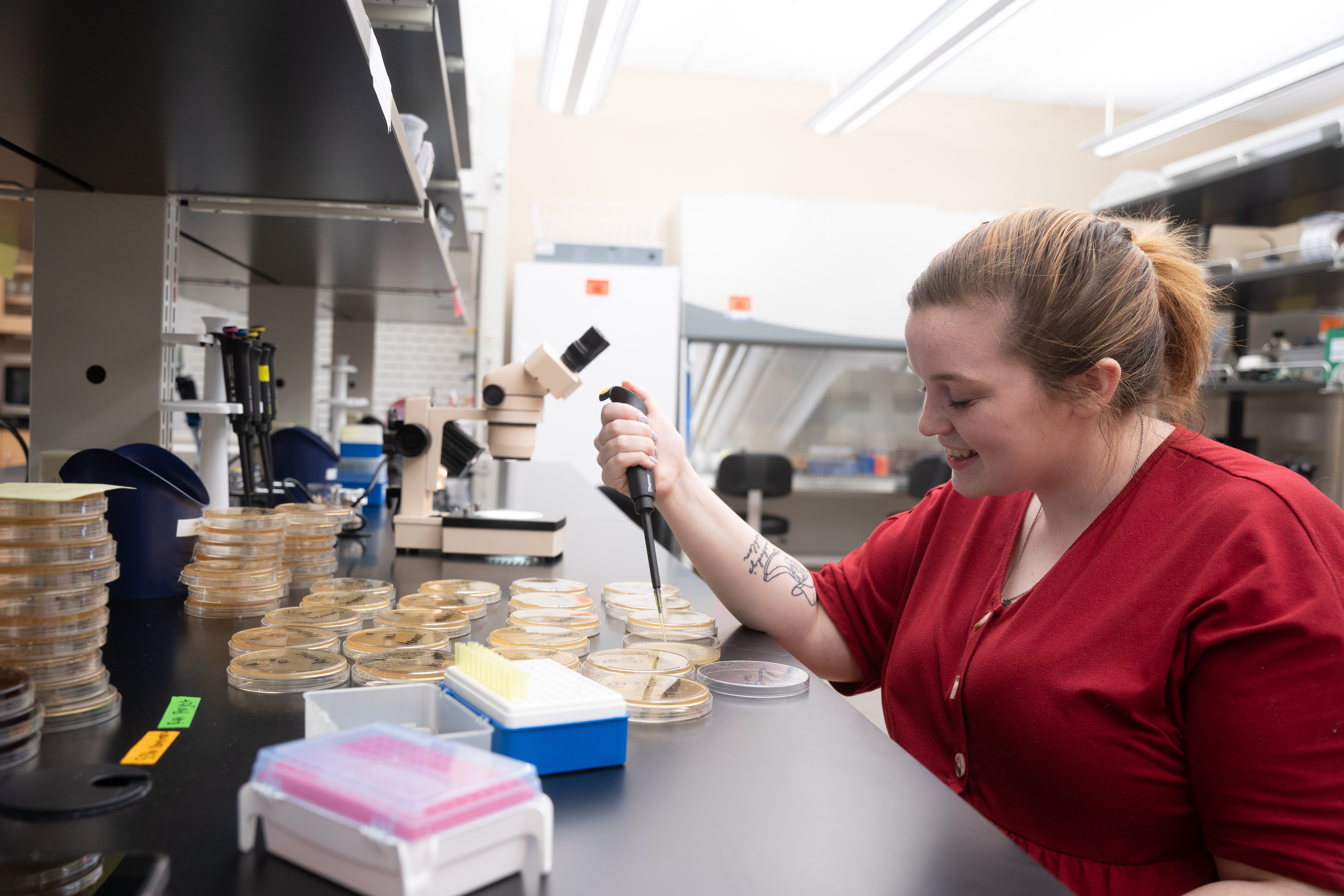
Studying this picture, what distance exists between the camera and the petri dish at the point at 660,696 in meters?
0.74

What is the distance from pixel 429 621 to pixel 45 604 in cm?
37

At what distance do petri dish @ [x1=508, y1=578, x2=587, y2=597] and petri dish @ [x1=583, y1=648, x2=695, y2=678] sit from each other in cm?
28

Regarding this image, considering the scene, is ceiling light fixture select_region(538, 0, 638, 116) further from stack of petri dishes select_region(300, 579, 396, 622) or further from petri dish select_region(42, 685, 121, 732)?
petri dish select_region(42, 685, 121, 732)

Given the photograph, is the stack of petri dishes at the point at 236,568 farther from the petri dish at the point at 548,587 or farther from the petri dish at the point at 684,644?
the petri dish at the point at 684,644

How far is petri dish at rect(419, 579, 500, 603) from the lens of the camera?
3.76 ft

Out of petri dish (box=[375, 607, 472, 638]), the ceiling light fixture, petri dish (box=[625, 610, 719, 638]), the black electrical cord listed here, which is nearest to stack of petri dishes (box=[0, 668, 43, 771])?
petri dish (box=[375, 607, 472, 638])

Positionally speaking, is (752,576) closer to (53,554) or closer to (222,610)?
(222,610)

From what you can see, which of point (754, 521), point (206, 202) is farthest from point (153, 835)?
point (754, 521)

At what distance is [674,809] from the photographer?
1.94 ft

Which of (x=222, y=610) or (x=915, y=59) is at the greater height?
(x=915, y=59)

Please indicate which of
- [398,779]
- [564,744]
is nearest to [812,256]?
[564,744]

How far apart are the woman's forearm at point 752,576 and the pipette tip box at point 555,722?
46 centimetres

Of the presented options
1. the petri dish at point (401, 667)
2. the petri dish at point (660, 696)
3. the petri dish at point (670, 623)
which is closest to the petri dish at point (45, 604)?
the petri dish at point (401, 667)

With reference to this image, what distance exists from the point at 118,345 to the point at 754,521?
3466 mm
